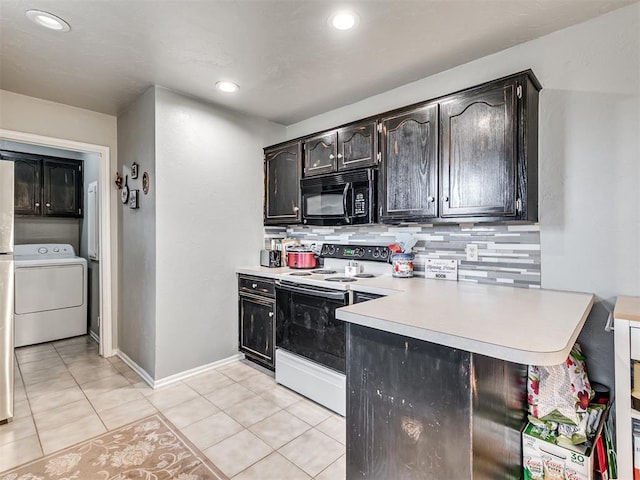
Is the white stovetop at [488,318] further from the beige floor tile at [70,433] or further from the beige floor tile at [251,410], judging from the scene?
the beige floor tile at [70,433]

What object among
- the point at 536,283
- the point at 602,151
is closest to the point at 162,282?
the point at 536,283

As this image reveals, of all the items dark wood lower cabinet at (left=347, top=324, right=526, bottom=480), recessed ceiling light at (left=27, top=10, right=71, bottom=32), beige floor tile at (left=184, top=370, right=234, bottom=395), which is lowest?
beige floor tile at (left=184, top=370, right=234, bottom=395)

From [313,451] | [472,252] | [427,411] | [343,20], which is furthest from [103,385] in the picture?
[343,20]

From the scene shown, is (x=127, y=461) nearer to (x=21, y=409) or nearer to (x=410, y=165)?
(x=21, y=409)

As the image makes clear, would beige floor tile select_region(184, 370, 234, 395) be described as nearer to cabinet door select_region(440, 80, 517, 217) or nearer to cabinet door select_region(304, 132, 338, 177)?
cabinet door select_region(304, 132, 338, 177)

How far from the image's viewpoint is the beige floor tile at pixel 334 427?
2.05 metres

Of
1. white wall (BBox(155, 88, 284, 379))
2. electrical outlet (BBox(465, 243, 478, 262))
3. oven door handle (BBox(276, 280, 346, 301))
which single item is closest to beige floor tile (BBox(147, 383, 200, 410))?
white wall (BBox(155, 88, 284, 379))

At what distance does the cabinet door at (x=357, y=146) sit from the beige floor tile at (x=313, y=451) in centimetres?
192

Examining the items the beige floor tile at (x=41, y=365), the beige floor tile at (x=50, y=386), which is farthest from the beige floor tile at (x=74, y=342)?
the beige floor tile at (x=50, y=386)

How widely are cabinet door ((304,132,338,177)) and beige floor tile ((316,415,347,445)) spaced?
1912mm

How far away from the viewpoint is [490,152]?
1936 mm

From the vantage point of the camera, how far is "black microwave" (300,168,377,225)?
2572mm

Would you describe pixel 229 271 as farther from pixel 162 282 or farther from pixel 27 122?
pixel 27 122

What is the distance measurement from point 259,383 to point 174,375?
731mm
